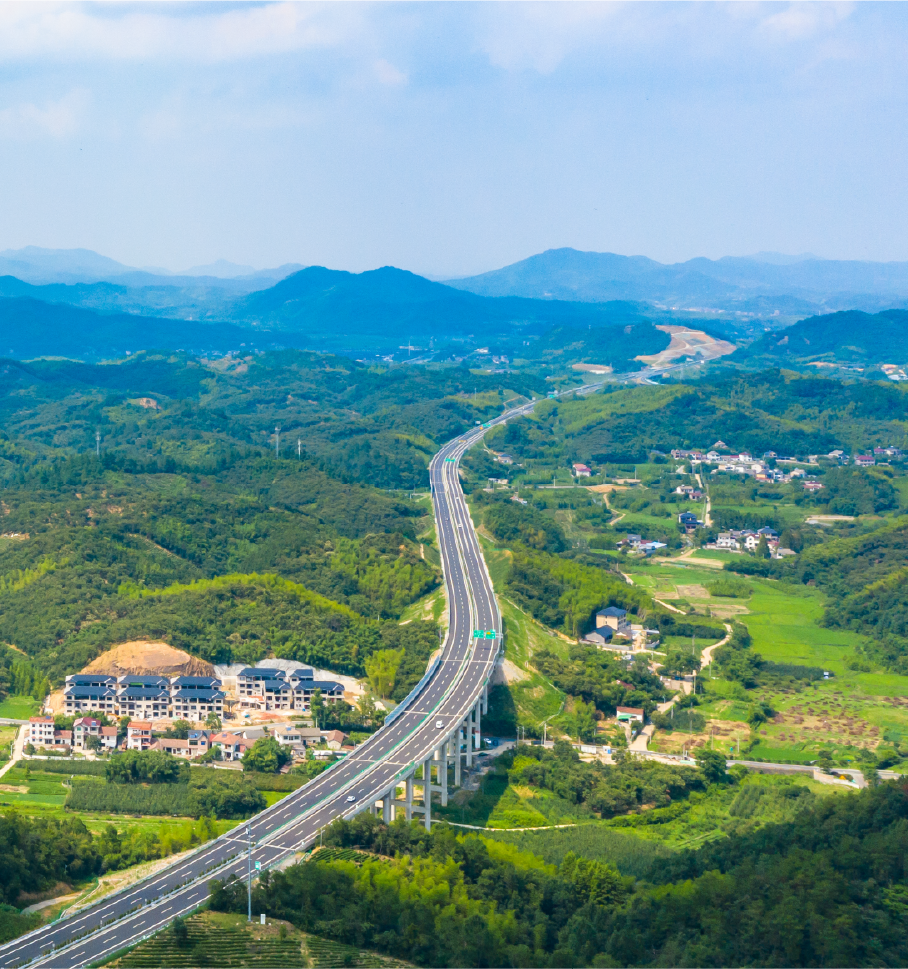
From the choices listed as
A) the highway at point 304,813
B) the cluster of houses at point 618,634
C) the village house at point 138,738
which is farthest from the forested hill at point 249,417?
the village house at point 138,738

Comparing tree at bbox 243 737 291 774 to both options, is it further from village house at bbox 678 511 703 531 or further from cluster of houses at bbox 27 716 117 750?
village house at bbox 678 511 703 531

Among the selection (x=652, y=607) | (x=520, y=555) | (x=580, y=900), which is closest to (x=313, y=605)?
(x=520, y=555)

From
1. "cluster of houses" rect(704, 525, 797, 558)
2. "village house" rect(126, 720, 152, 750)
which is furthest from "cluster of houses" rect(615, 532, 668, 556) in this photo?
"village house" rect(126, 720, 152, 750)

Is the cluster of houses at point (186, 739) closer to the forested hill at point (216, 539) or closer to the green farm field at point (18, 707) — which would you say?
the green farm field at point (18, 707)

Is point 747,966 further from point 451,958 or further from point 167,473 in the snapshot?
point 167,473

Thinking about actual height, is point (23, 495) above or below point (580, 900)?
above
